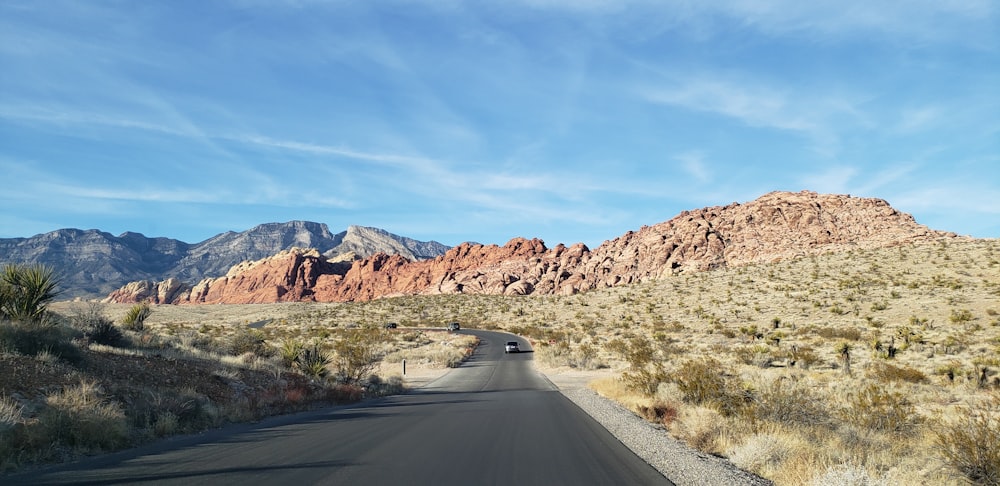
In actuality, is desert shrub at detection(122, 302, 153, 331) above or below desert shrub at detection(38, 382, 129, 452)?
above

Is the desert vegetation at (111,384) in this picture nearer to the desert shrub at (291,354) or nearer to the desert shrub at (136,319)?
the desert shrub at (291,354)

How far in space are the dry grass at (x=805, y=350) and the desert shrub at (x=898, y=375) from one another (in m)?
0.08

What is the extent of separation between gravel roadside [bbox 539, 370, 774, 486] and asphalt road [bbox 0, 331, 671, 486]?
335 millimetres

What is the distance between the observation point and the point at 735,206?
114 meters

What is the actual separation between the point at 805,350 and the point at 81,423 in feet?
105

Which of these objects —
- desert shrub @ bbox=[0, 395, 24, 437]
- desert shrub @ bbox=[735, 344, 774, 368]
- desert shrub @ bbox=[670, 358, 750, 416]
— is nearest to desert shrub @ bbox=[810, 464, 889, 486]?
desert shrub @ bbox=[670, 358, 750, 416]

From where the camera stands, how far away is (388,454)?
10.1 m

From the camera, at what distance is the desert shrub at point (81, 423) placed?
32.4ft

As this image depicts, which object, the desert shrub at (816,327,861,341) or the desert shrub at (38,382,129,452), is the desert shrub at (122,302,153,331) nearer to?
the desert shrub at (38,382,129,452)

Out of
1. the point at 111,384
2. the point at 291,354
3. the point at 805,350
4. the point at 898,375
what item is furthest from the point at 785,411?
the point at 805,350

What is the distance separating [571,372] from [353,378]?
16.0m

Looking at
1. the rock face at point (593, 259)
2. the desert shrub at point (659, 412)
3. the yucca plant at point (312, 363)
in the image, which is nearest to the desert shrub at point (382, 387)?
the yucca plant at point (312, 363)

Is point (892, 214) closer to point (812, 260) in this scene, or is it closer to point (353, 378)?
point (812, 260)

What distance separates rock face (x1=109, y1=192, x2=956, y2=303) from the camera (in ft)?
293
